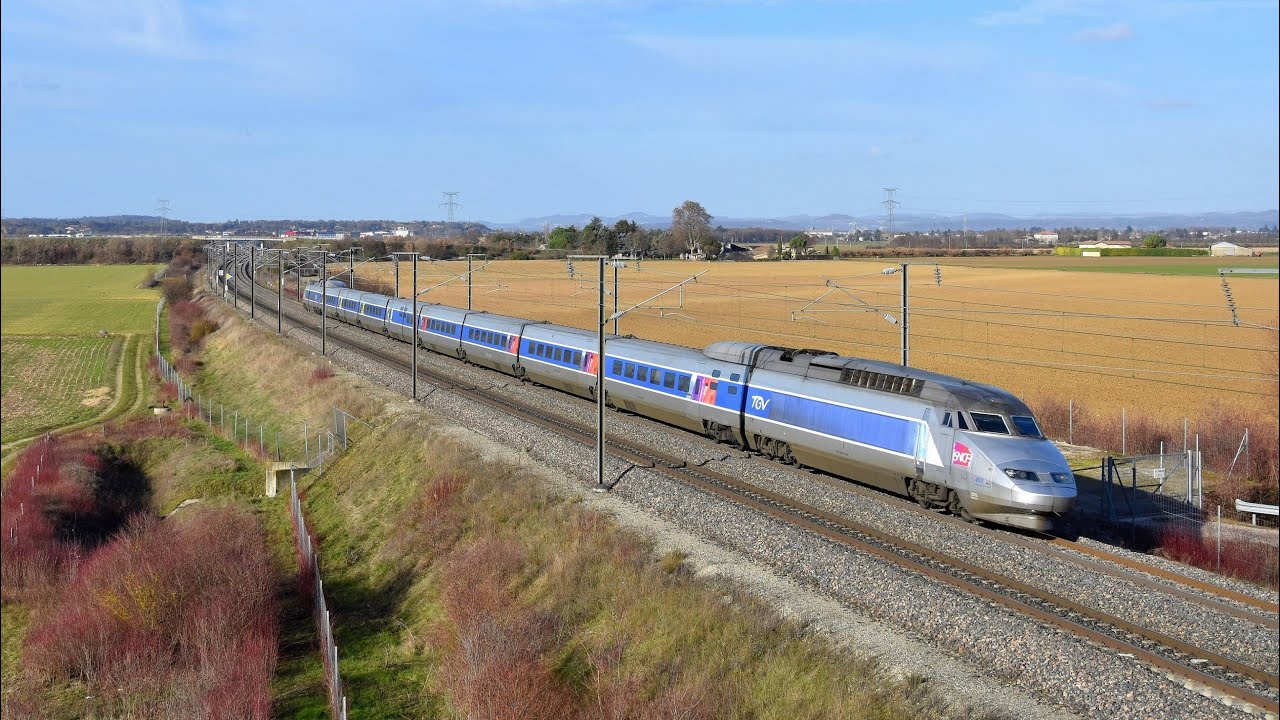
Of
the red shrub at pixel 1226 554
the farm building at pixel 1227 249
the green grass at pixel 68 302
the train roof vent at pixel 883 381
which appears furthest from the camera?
the green grass at pixel 68 302

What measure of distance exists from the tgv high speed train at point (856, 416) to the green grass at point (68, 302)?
51706 millimetres

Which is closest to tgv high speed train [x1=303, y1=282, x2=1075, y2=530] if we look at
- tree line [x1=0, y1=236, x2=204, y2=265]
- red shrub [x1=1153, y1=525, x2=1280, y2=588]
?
red shrub [x1=1153, y1=525, x2=1280, y2=588]

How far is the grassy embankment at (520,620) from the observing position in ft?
52.3

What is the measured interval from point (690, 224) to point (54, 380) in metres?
43.0

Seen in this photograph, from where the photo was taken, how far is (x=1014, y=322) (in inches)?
2623

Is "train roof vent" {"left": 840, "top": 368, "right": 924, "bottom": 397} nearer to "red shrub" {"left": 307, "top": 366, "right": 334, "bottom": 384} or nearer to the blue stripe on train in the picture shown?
the blue stripe on train

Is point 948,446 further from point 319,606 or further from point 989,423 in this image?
point 319,606

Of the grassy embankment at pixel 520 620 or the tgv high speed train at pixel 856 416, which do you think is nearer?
the grassy embankment at pixel 520 620

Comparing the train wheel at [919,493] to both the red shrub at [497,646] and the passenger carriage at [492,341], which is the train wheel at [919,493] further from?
the passenger carriage at [492,341]

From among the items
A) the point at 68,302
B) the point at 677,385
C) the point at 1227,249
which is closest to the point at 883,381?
the point at 677,385

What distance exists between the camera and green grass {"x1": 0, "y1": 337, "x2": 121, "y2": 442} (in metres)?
52.2

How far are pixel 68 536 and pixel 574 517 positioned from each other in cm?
2120

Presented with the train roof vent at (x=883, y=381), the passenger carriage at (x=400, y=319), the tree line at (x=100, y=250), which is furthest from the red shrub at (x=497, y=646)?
the tree line at (x=100, y=250)

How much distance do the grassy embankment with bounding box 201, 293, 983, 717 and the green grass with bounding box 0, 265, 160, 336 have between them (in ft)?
163
